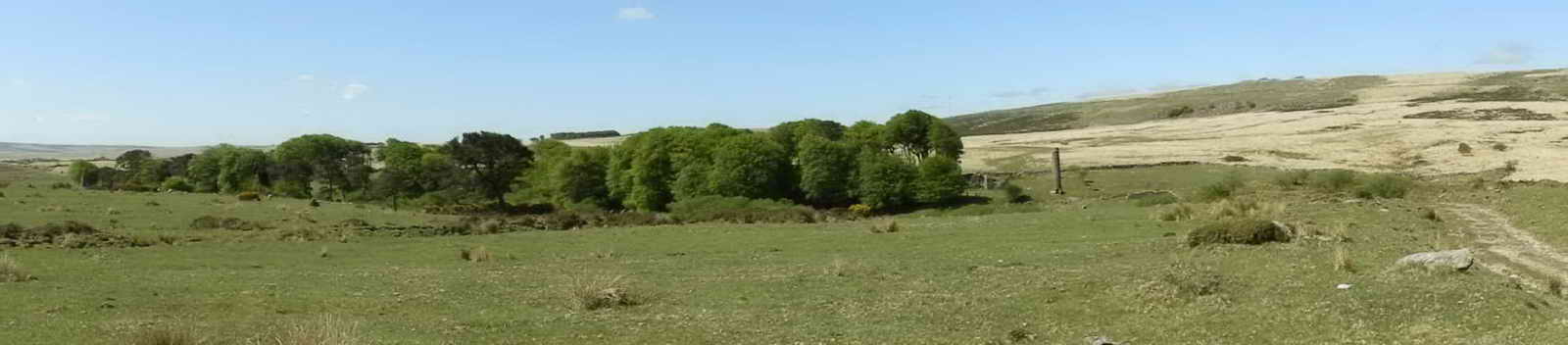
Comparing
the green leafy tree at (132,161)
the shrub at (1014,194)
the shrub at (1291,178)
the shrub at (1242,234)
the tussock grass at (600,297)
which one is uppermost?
the green leafy tree at (132,161)

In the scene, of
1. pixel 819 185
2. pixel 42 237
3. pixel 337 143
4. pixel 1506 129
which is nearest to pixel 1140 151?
pixel 1506 129

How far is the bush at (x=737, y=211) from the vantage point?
58.1m

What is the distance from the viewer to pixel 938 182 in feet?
228

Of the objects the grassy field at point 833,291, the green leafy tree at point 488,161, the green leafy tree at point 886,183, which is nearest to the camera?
the grassy field at point 833,291

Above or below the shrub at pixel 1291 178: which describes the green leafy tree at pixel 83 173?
above

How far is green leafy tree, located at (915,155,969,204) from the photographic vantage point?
227 feet

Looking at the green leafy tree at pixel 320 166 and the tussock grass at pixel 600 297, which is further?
the green leafy tree at pixel 320 166

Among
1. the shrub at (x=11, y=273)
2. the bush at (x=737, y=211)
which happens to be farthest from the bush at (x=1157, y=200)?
the shrub at (x=11, y=273)

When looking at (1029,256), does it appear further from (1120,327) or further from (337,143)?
(337,143)

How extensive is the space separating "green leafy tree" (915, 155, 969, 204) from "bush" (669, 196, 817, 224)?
8391mm

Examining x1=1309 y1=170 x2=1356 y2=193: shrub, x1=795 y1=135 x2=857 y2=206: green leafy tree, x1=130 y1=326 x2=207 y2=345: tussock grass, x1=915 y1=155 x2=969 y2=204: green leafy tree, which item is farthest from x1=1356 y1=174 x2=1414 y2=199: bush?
x1=130 y1=326 x2=207 y2=345: tussock grass

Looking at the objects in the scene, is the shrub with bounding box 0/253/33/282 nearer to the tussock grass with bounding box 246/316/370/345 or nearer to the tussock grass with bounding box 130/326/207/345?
the tussock grass with bounding box 130/326/207/345

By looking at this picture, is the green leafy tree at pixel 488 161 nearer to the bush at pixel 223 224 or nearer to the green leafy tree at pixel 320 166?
the green leafy tree at pixel 320 166

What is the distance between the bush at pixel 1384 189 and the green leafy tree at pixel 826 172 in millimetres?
32083
